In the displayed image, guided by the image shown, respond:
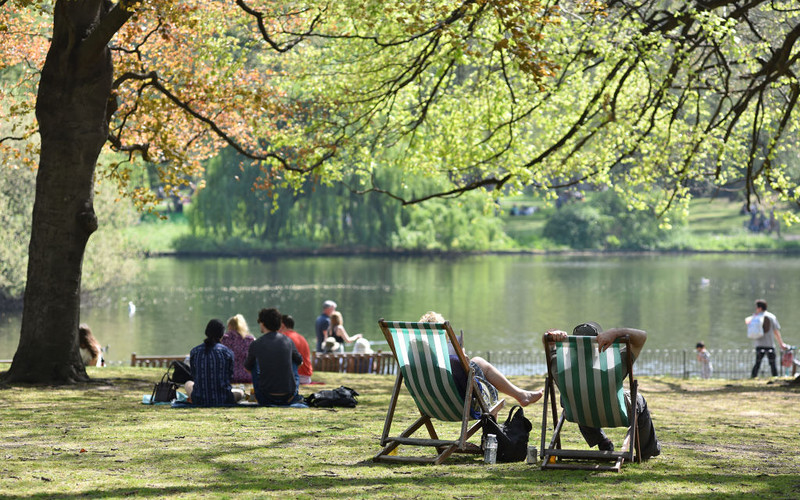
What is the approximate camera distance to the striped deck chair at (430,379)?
766 cm

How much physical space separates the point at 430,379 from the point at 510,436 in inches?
27.6

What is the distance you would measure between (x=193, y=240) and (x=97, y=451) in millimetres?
58478

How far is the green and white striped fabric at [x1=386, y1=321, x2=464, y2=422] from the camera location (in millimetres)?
7656

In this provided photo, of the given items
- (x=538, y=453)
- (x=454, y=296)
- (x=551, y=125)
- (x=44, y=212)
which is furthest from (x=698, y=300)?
(x=538, y=453)

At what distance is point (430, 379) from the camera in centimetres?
780

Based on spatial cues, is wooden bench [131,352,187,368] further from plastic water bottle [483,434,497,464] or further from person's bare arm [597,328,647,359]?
person's bare arm [597,328,647,359]

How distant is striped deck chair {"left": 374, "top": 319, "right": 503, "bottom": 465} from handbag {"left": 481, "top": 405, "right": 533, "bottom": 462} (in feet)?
0.39

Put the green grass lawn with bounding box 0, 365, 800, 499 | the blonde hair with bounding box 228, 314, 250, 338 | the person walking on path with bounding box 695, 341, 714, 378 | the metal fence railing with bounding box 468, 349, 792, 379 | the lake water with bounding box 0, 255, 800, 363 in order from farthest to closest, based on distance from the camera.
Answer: the lake water with bounding box 0, 255, 800, 363 → the metal fence railing with bounding box 468, 349, 792, 379 → the person walking on path with bounding box 695, 341, 714, 378 → the blonde hair with bounding box 228, 314, 250, 338 → the green grass lawn with bounding box 0, 365, 800, 499

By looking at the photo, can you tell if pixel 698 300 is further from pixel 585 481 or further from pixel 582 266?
pixel 585 481

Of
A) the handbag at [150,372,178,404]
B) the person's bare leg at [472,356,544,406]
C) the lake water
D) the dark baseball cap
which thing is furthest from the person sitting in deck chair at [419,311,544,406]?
the lake water

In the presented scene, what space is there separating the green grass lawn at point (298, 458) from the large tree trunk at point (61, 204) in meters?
0.84

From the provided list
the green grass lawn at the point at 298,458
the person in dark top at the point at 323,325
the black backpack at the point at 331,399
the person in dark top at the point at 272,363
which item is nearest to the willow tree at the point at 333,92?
the person in dark top at the point at 323,325

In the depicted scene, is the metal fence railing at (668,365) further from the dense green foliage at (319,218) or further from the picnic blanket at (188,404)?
the dense green foliage at (319,218)

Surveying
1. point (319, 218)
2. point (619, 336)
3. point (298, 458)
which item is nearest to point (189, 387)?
point (298, 458)
